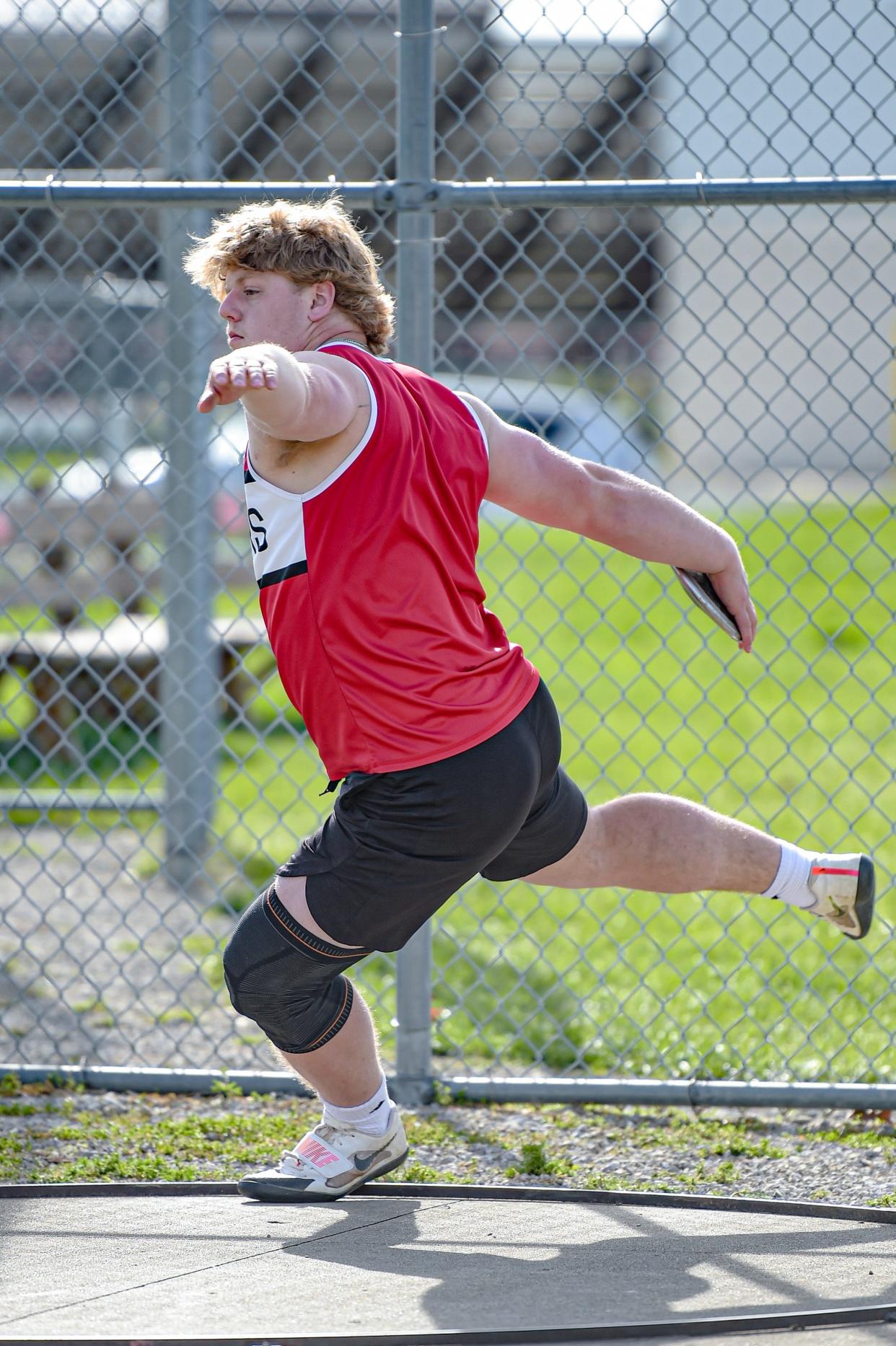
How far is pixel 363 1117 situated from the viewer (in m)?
2.96

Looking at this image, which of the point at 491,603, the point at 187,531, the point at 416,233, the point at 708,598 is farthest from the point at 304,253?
the point at 491,603

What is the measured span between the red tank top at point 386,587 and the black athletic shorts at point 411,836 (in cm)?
4

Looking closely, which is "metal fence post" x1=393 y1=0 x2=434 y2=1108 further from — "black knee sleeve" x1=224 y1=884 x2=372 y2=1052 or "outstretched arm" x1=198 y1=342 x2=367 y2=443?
"outstretched arm" x1=198 y1=342 x2=367 y2=443

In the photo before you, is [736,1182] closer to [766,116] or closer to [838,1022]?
[838,1022]

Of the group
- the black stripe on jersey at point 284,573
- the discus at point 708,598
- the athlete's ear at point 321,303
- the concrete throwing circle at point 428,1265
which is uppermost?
the athlete's ear at point 321,303

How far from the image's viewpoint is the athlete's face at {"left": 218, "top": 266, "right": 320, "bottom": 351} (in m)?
2.65

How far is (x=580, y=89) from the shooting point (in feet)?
56.5

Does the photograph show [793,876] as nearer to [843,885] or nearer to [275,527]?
[843,885]

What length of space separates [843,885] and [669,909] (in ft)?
7.41

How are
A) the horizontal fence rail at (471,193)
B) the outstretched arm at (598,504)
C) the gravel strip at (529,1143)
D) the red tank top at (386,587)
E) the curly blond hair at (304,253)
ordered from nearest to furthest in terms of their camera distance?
the red tank top at (386,587), the curly blond hair at (304,253), the outstretched arm at (598,504), the gravel strip at (529,1143), the horizontal fence rail at (471,193)

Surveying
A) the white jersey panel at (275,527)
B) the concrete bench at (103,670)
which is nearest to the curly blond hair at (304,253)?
the white jersey panel at (275,527)

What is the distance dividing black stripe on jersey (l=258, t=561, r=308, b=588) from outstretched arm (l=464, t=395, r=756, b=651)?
42 centimetres

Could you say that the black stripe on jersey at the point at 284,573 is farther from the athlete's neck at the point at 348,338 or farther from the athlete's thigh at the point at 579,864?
the athlete's thigh at the point at 579,864

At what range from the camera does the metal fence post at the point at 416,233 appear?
3.38 m
